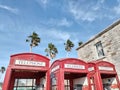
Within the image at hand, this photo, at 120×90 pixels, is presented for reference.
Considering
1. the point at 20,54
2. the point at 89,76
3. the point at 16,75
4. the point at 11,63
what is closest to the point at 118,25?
the point at 89,76

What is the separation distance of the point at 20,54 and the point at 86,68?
5.25 m

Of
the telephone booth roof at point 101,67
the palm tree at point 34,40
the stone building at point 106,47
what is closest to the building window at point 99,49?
the stone building at point 106,47

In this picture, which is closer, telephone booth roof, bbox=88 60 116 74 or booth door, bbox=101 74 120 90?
telephone booth roof, bbox=88 60 116 74

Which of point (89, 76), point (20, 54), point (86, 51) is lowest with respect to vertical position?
point (89, 76)

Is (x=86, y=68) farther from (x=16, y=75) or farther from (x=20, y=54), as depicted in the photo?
(x=16, y=75)

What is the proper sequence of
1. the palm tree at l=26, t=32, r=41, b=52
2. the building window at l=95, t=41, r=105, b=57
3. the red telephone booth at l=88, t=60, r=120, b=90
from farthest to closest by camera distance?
1. the palm tree at l=26, t=32, r=41, b=52
2. the building window at l=95, t=41, r=105, b=57
3. the red telephone booth at l=88, t=60, r=120, b=90

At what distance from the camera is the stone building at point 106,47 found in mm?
10688

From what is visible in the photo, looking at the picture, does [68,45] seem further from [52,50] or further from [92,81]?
[92,81]

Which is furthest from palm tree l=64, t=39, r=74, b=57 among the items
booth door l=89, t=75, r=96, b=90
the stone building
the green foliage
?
booth door l=89, t=75, r=96, b=90

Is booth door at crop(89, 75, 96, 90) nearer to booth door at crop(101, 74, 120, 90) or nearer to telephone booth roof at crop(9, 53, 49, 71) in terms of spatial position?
booth door at crop(101, 74, 120, 90)

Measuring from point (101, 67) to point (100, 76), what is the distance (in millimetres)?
878

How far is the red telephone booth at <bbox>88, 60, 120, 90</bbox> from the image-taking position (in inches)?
351

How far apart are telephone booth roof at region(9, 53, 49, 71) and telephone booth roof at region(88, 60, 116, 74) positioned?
375 centimetres

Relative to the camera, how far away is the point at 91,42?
14414mm
